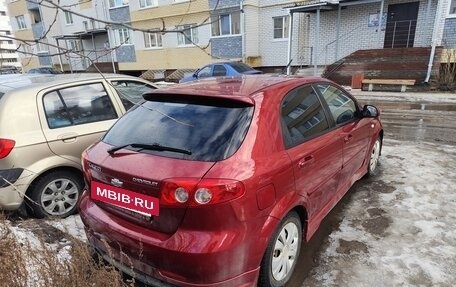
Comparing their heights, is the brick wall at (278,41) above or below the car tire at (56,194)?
above

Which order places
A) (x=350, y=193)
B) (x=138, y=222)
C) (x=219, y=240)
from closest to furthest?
1. (x=219, y=240)
2. (x=138, y=222)
3. (x=350, y=193)

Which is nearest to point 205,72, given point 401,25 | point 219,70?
point 219,70

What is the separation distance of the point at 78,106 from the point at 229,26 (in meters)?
18.0

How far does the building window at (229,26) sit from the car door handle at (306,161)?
61.8ft

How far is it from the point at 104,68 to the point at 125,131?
30.0m

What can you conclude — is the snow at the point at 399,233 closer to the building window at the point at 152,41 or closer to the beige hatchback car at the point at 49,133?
the beige hatchback car at the point at 49,133

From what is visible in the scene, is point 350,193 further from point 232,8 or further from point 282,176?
point 232,8

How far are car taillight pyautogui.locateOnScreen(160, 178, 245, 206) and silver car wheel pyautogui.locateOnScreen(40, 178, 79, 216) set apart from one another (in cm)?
241

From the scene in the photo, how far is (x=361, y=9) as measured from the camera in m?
17.5

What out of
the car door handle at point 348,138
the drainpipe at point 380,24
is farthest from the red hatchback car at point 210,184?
the drainpipe at point 380,24

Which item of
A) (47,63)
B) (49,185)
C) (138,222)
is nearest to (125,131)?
(138,222)

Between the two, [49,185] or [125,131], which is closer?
[125,131]

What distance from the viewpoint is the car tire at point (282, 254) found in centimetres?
240

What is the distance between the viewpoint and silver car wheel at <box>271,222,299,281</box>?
253 cm
